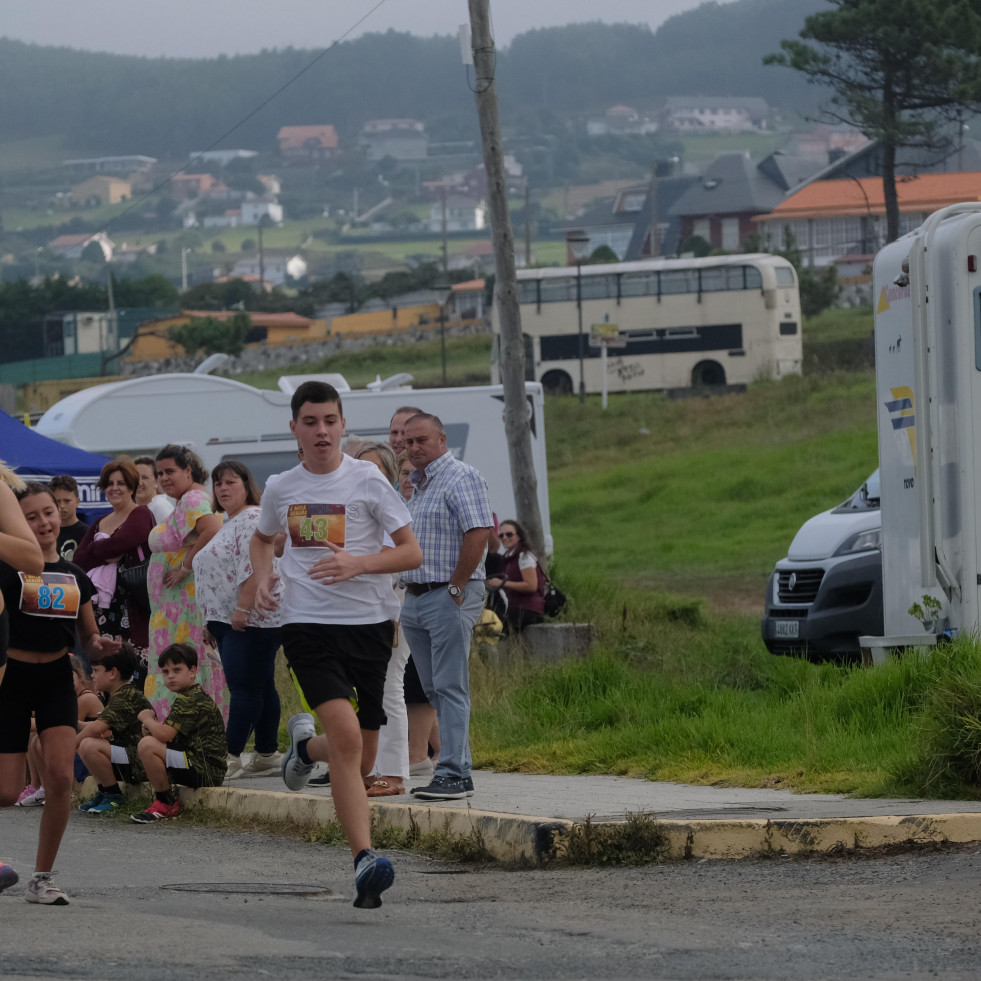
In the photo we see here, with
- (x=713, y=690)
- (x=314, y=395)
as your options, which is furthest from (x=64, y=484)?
(x=314, y=395)

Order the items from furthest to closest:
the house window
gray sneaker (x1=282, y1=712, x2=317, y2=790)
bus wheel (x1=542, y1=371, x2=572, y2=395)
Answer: the house window → bus wheel (x1=542, y1=371, x2=572, y2=395) → gray sneaker (x1=282, y1=712, x2=317, y2=790)

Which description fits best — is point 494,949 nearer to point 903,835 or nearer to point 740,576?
point 903,835

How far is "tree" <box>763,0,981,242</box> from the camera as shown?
50.8 meters

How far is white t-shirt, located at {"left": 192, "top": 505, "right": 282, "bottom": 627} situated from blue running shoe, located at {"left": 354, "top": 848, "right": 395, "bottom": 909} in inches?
142

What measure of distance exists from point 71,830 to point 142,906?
288 cm

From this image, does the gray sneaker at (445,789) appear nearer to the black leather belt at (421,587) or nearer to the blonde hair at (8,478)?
the black leather belt at (421,587)

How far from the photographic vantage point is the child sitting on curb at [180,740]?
28.9 ft

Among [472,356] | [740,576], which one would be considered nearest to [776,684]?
[740,576]

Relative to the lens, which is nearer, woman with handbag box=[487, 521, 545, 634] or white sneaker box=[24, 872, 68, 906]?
white sneaker box=[24, 872, 68, 906]

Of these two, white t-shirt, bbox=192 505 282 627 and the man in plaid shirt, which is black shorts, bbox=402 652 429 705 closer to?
white t-shirt, bbox=192 505 282 627

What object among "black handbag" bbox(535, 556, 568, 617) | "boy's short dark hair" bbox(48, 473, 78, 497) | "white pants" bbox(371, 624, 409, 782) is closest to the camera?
"white pants" bbox(371, 624, 409, 782)

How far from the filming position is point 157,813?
29.3 feet

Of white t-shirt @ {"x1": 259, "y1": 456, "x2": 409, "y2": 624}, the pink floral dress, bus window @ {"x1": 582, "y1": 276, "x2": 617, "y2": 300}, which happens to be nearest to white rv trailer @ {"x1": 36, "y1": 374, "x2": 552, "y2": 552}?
the pink floral dress

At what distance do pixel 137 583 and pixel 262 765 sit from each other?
142 cm
